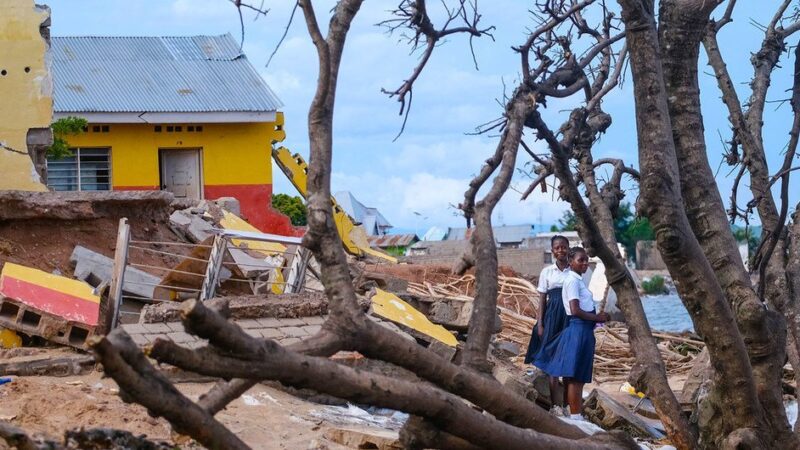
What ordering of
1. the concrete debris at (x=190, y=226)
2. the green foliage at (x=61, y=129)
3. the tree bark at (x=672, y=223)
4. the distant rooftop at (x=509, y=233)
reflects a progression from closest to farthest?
1. the tree bark at (x=672, y=223)
2. the concrete debris at (x=190, y=226)
3. the green foliage at (x=61, y=129)
4. the distant rooftop at (x=509, y=233)

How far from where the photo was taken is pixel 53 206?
11.3 m

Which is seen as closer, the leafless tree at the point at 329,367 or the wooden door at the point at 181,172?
the leafless tree at the point at 329,367

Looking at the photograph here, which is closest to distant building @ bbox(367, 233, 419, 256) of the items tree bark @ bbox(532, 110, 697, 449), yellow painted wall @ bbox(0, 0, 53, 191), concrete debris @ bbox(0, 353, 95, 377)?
yellow painted wall @ bbox(0, 0, 53, 191)

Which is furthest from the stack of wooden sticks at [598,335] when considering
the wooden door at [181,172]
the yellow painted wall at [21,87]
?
the wooden door at [181,172]

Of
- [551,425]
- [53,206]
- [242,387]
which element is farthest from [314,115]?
[53,206]

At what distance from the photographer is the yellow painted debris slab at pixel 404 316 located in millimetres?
10312

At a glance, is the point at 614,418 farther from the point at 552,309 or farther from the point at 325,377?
the point at 325,377

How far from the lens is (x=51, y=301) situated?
29.8 ft

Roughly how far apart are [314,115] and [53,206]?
723 centimetres

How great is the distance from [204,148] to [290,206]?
200 inches

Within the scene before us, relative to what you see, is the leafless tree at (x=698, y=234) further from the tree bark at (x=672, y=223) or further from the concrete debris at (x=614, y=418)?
the concrete debris at (x=614, y=418)

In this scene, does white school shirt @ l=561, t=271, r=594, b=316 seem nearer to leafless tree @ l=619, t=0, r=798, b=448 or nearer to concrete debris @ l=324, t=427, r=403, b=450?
concrete debris @ l=324, t=427, r=403, b=450

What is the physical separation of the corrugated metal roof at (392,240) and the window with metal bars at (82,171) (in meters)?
11.6

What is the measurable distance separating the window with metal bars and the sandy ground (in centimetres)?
1848
